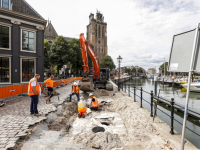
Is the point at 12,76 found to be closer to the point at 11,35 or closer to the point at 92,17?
the point at 11,35

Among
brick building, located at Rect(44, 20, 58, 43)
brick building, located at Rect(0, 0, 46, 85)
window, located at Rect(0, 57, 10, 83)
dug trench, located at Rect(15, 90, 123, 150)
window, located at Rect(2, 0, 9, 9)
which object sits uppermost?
brick building, located at Rect(44, 20, 58, 43)

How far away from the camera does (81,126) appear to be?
4.90 metres

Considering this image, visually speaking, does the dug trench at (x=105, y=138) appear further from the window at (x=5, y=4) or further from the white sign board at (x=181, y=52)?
the window at (x=5, y=4)

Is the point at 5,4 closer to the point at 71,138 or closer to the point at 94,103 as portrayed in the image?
the point at 94,103

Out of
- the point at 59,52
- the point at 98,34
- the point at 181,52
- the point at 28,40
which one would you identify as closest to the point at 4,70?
the point at 28,40

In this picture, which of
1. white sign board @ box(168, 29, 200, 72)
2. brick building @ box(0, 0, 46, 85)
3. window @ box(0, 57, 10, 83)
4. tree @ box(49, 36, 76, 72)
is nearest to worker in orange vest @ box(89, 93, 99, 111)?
white sign board @ box(168, 29, 200, 72)

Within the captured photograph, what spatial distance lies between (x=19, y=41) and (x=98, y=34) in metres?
69.6

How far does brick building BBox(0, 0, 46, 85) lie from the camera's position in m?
13.0

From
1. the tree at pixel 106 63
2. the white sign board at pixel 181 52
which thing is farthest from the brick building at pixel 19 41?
the tree at pixel 106 63

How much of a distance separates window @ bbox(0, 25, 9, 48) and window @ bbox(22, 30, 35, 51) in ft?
4.80

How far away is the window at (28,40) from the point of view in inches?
561

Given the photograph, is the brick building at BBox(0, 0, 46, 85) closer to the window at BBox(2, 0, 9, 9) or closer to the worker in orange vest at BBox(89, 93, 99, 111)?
the window at BBox(2, 0, 9, 9)

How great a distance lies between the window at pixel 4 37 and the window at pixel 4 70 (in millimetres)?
1440

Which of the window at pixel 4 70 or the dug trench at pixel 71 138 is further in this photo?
the window at pixel 4 70
